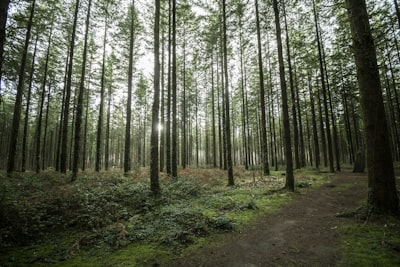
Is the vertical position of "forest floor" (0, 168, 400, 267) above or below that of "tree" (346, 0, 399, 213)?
below

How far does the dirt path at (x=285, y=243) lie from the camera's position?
3.92m

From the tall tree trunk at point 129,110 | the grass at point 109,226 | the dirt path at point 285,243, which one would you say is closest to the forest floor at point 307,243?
the dirt path at point 285,243

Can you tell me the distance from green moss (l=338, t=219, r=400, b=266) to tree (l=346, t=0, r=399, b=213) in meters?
0.68

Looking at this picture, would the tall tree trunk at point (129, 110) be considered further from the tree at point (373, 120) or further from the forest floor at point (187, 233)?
the tree at point (373, 120)

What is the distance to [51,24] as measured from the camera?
16266 millimetres

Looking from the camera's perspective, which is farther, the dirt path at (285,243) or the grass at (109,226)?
the grass at (109,226)

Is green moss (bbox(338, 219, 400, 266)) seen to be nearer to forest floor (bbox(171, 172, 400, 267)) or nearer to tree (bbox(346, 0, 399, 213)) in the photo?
forest floor (bbox(171, 172, 400, 267))

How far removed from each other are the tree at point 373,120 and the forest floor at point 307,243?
64 cm

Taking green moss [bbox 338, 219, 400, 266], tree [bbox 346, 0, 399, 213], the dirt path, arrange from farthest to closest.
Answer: tree [bbox 346, 0, 399, 213] < the dirt path < green moss [bbox 338, 219, 400, 266]

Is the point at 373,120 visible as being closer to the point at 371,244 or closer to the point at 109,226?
the point at 371,244

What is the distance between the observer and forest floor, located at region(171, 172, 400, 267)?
378cm

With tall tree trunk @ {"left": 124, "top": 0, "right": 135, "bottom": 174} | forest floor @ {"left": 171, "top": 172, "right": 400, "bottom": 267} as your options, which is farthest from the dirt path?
tall tree trunk @ {"left": 124, "top": 0, "right": 135, "bottom": 174}

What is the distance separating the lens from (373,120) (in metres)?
5.46

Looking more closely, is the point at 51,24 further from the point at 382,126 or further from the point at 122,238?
the point at 382,126
